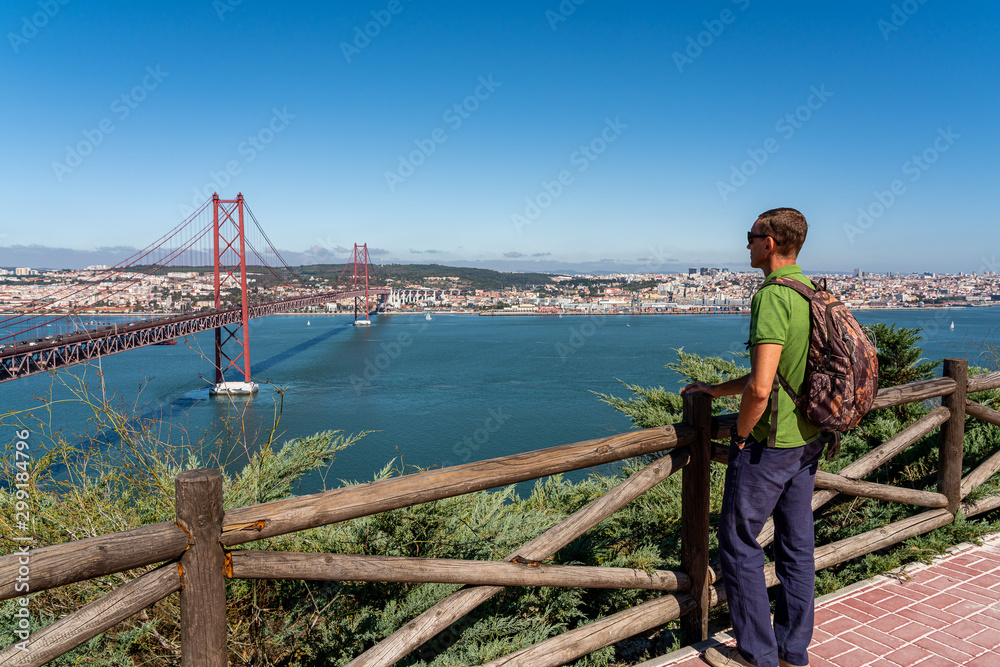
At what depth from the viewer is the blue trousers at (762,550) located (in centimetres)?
157

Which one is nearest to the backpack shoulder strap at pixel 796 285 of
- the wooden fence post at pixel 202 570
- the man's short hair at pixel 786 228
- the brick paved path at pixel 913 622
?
the man's short hair at pixel 786 228

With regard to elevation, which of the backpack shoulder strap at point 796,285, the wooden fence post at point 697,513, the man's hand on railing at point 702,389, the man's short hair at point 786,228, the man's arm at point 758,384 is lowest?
the wooden fence post at point 697,513

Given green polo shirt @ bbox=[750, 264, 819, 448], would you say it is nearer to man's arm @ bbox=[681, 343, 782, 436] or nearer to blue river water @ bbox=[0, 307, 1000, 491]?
man's arm @ bbox=[681, 343, 782, 436]

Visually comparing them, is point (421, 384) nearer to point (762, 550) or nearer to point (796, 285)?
point (762, 550)

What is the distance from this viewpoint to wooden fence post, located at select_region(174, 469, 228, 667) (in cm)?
114

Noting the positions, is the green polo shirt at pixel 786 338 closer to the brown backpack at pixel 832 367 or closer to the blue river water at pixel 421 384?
the brown backpack at pixel 832 367

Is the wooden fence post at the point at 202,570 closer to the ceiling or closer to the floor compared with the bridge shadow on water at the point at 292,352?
closer to the ceiling

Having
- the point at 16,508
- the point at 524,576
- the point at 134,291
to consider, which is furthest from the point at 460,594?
the point at 134,291

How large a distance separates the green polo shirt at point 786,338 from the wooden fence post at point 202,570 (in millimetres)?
1184

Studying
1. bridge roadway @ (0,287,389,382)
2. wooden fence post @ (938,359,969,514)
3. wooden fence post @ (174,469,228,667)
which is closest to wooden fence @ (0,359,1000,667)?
wooden fence post @ (174,469,228,667)

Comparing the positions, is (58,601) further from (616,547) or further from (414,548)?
(616,547)

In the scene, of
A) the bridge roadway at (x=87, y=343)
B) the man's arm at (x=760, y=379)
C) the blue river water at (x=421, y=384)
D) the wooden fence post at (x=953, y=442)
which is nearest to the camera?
the man's arm at (x=760, y=379)

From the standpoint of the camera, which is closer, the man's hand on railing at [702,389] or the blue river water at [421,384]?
the man's hand on railing at [702,389]

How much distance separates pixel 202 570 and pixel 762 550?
133 cm
